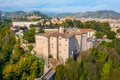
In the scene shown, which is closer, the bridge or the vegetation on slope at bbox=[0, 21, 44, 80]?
the bridge

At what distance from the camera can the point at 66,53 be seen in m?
18.5

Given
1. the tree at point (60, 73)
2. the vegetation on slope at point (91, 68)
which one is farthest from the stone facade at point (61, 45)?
the tree at point (60, 73)

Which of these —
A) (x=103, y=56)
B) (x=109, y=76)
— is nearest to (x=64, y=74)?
(x=109, y=76)

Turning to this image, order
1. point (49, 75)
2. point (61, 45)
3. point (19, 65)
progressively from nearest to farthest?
1. point (49, 75)
2. point (19, 65)
3. point (61, 45)

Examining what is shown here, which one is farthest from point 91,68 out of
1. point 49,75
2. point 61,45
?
point 61,45

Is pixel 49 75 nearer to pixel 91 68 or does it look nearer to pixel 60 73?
pixel 60 73

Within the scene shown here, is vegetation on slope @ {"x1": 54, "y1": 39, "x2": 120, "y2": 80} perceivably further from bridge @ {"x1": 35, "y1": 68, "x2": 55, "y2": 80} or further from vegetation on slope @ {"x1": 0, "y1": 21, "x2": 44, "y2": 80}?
vegetation on slope @ {"x1": 0, "y1": 21, "x2": 44, "y2": 80}

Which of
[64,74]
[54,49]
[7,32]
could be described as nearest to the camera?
[64,74]

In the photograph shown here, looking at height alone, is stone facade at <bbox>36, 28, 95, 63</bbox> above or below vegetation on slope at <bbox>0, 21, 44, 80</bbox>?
above

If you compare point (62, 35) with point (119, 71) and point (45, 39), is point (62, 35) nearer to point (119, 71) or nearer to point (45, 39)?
point (45, 39)

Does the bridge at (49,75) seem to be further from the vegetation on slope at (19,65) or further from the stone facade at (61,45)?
the stone facade at (61,45)

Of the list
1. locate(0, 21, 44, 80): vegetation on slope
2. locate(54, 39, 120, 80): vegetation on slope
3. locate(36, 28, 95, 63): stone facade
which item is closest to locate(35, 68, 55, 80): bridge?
locate(54, 39, 120, 80): vegetation on slope

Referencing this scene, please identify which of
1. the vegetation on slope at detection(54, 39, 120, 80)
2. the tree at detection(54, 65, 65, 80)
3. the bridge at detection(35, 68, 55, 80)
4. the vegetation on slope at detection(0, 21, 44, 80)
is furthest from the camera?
the vegetation on slope at detection(0, 21, 44, 80)

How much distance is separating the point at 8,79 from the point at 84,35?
18.1 feet
